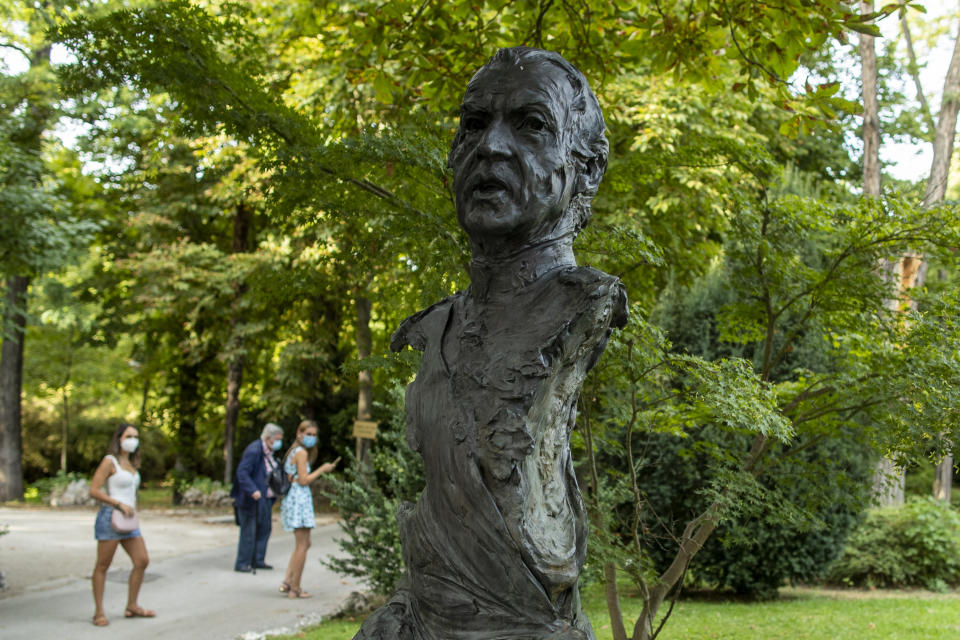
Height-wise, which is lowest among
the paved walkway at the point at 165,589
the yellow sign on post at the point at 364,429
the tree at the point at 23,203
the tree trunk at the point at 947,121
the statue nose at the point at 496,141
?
the paved walkway at the point at 165,589

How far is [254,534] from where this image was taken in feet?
39.5

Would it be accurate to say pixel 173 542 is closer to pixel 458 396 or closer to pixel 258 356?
pixel 258 356

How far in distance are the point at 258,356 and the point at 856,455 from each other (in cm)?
1910

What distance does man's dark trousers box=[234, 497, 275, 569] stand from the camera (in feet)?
38.5

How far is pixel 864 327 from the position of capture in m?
5.54

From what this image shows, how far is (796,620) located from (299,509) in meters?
5.84

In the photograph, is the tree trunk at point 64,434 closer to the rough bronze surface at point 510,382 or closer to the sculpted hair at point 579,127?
the rough bronze surface at point 510,382

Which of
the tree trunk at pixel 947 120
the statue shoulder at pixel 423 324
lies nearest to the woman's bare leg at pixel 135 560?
the statue shoulder at pixel 423 324

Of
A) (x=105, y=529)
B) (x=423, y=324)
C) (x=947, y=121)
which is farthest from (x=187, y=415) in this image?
(x=423, y=324)

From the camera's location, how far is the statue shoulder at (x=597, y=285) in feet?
8.05

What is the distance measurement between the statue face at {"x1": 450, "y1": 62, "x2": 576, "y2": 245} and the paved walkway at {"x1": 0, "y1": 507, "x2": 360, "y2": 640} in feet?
22.9

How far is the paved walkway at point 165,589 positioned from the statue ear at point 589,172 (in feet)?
22.8

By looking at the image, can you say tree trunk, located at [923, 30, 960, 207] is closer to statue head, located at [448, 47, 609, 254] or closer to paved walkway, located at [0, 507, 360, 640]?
paved walkway, located at [0, 507, 360, 640]

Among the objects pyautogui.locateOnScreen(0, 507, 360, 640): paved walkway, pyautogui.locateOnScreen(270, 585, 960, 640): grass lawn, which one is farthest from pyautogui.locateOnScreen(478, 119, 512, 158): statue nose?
pyautogui.locateOnScreen(0, 507, 360, 640): paved walkway
